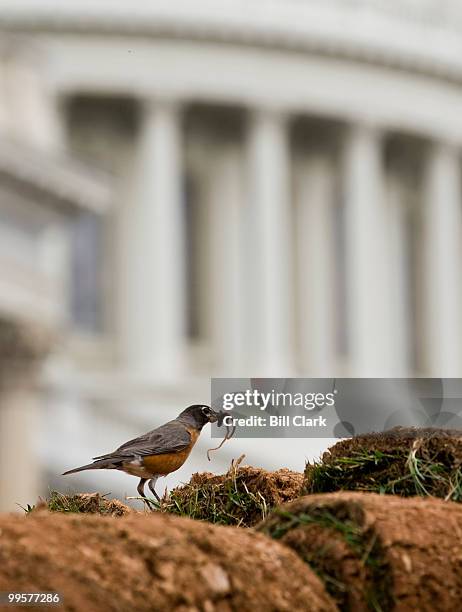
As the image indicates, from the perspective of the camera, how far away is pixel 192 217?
126 metres

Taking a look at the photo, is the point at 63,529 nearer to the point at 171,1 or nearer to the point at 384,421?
the point at 384,421

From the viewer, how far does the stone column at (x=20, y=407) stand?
Result: 2255 inches

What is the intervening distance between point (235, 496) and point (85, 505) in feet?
1.79

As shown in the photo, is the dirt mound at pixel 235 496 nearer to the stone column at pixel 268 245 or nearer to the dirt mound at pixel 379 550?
the dirt mound at pixel 379 550

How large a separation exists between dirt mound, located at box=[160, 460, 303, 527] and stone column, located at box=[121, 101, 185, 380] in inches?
Answer: 4147

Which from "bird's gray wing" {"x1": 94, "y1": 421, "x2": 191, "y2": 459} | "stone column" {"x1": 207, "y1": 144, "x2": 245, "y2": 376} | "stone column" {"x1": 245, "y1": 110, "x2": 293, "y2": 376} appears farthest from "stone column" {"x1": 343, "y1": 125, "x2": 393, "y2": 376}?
"bird's gray wing" {"x1": 94, "y1": 421, "x2": 191, "y2": 459}

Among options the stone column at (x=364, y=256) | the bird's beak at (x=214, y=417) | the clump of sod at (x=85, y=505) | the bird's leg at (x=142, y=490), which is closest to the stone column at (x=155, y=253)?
the stone column at (x=364, y=256)

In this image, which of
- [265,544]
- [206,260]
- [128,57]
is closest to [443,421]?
[265,544]

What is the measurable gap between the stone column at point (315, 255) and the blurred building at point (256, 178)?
0.09 m

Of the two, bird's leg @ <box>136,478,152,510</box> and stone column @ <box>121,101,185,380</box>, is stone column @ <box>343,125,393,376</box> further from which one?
bird's leg @ <box>136,478,152,510</box>

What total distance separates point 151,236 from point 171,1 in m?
Answer: 13.0

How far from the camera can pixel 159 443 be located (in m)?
6.53

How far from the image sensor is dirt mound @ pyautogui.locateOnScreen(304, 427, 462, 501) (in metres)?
6.21

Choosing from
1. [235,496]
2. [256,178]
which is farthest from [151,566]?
[256,178]
